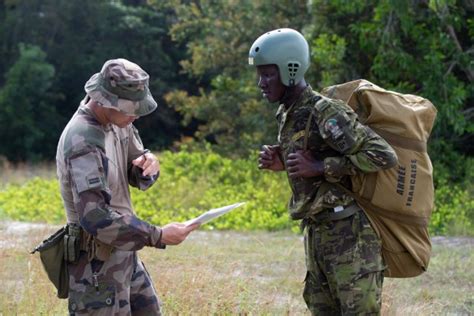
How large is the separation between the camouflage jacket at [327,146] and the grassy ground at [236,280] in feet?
5.39

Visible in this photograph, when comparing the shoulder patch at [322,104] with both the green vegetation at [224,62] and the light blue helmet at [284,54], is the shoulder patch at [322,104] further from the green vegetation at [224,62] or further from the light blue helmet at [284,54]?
the green vegetation at [224,62]

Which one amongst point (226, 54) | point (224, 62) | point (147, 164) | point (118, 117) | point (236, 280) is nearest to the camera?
point (118, 117)

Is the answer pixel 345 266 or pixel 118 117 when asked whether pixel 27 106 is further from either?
pixel 345 266

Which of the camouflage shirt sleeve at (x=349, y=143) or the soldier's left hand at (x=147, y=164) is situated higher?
the camouflage shirt sleeve at (x=349, y=143)

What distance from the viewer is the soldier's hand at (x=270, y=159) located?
4418 mm

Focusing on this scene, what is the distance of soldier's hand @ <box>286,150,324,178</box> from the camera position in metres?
4.07

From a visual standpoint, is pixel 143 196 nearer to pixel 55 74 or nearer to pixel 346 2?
pixel 346 2

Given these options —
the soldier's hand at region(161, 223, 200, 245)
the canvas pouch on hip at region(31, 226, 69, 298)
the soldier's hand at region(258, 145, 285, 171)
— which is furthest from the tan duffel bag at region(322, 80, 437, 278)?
the canvas pouch on hip at region(31, 226, 69, 298)

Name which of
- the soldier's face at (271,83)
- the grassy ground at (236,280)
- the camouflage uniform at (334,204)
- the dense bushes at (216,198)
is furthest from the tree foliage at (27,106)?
the camouflage uniform at (334,204)

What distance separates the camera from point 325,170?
13.3ft

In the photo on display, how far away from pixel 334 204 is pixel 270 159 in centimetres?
46

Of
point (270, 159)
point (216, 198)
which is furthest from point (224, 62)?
point (270, 159)

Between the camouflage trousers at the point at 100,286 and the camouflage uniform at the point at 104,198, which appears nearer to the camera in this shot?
the camouflage uniform at the point at 104,198

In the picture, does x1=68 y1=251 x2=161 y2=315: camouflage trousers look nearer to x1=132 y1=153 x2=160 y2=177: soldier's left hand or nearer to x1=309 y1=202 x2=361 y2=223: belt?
x1=132 y1=153 x2=160 y2=177: soldier's left hand
